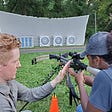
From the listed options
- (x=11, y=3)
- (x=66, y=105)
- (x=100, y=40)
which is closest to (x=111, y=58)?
(x=100, y=40)

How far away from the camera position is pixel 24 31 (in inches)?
798

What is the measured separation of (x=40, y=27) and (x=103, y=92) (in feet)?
61.6

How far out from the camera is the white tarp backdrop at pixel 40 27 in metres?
19.2

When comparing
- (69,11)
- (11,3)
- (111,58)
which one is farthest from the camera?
(69,11)

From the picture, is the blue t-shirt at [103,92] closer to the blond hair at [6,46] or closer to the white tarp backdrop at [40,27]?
the blond hair at [6,46]

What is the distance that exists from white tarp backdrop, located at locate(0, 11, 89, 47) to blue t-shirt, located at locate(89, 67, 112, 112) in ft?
56.2

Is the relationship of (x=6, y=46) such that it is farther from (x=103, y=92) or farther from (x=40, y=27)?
(x=40, y=27)

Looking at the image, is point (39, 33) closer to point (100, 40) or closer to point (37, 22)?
point (37, 22)

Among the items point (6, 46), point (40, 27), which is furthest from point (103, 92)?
point (40, 27)

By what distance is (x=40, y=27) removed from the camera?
20.6 metres

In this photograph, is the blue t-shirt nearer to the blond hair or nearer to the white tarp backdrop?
the blond hair

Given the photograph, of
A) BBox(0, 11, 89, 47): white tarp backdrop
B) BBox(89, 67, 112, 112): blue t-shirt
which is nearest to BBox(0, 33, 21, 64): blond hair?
BBox(89, 67, 112, 112): blue t-shirt

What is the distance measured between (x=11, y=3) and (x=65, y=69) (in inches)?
1064

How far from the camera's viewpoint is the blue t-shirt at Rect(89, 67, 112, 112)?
76.0 inches
